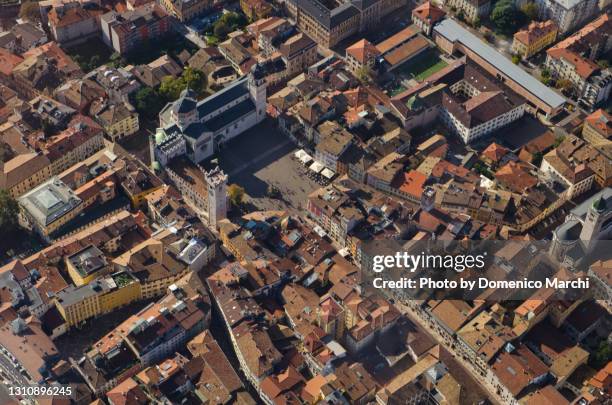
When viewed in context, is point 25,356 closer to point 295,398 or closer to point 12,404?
point 12,404

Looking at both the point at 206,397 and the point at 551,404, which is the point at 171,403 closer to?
the point at 206,397

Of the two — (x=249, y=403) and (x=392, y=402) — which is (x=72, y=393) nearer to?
(x=249, y=403)

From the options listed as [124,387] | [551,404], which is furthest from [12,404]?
[551,404]

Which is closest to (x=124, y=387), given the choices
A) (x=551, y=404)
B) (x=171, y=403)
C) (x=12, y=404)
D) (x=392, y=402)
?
(x=171, y=403)

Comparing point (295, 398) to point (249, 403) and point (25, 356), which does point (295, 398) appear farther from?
point (25, 356)

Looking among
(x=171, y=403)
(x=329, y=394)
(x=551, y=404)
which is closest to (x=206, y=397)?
(x=171, y=403)

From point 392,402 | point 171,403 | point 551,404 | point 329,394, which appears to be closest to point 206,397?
point 171,403
